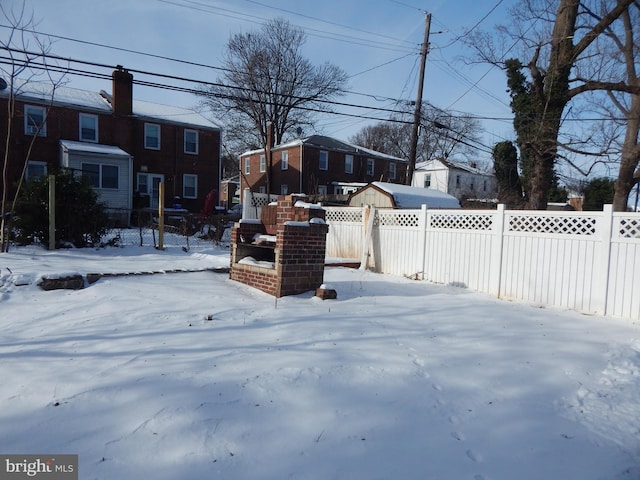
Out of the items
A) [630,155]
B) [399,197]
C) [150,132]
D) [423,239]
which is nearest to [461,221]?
[423,239]

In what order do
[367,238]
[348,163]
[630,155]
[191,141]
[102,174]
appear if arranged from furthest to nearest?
[348,163] → [191,141] → [102,174] → [630,155] → [367,238]

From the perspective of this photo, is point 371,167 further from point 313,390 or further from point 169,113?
point 313,390

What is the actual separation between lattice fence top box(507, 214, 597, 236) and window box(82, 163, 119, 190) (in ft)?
63.9

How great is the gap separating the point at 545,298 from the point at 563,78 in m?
8.60

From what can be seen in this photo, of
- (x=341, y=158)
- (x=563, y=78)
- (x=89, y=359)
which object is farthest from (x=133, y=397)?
(x=341, y=158)

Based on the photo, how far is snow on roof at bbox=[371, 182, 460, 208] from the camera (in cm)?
1689

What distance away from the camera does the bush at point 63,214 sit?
9.48 metres

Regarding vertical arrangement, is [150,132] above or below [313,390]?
above

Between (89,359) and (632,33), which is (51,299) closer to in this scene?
(89,359)

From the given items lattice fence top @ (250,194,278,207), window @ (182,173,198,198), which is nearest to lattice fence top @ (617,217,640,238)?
lattice fence top @ (250,194,278,207)

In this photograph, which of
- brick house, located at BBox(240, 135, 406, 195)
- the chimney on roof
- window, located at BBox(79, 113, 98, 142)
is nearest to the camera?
window, located at BBox(79, 113, 98, 142)

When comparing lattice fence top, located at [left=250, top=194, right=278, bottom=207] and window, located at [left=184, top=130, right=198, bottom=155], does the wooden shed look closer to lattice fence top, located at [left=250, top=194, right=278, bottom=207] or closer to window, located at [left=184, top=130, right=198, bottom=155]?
lattice fence top, located at [left=250, top=194, right=278, bottom=207]

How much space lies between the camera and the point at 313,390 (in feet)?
10.0

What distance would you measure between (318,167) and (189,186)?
9885 millimetres
